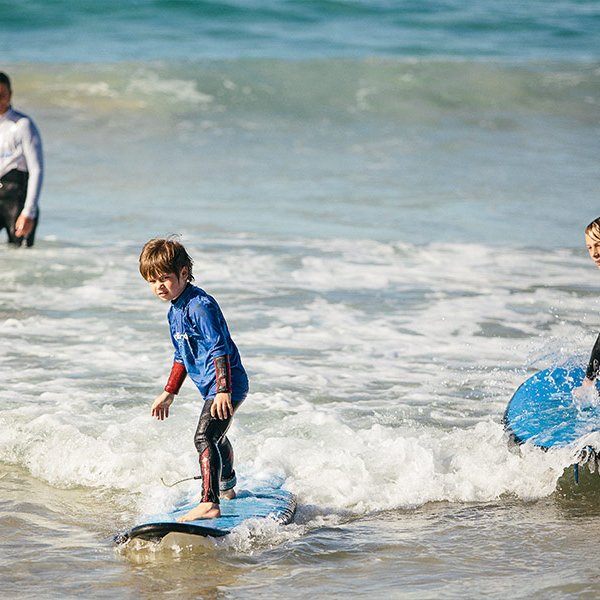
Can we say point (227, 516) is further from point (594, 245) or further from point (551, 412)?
point (594, 245)

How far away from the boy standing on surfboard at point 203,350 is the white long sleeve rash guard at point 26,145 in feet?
14.6

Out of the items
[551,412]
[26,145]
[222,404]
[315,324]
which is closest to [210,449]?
[222,404]

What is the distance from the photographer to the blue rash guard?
4730 mm

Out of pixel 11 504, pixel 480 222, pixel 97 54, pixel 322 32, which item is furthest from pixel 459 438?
pixel 322 32

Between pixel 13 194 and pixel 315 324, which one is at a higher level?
pixel 13 194

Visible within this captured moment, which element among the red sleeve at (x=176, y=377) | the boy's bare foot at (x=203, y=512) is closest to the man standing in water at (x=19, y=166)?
the red sleeve at (x=176, y=377)

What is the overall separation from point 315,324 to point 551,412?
9.82 ft

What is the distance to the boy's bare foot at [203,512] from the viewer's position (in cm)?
473

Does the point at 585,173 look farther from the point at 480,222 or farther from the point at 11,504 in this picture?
the point at 11,504

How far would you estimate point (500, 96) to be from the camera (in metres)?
21.6

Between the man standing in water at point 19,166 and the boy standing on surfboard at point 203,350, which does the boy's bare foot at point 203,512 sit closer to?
the boy standing on surfboard at point 203,350

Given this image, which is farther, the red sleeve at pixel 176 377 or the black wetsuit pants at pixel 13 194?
the black wetsuit pants at pixel 13 194

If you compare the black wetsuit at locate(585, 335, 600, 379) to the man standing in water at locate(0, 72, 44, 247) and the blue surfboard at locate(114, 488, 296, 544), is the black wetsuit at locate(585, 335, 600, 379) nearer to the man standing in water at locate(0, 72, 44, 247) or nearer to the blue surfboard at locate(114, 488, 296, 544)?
the blue surfboard at locate(114, 488, 296, 544)

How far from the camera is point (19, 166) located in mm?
9133
